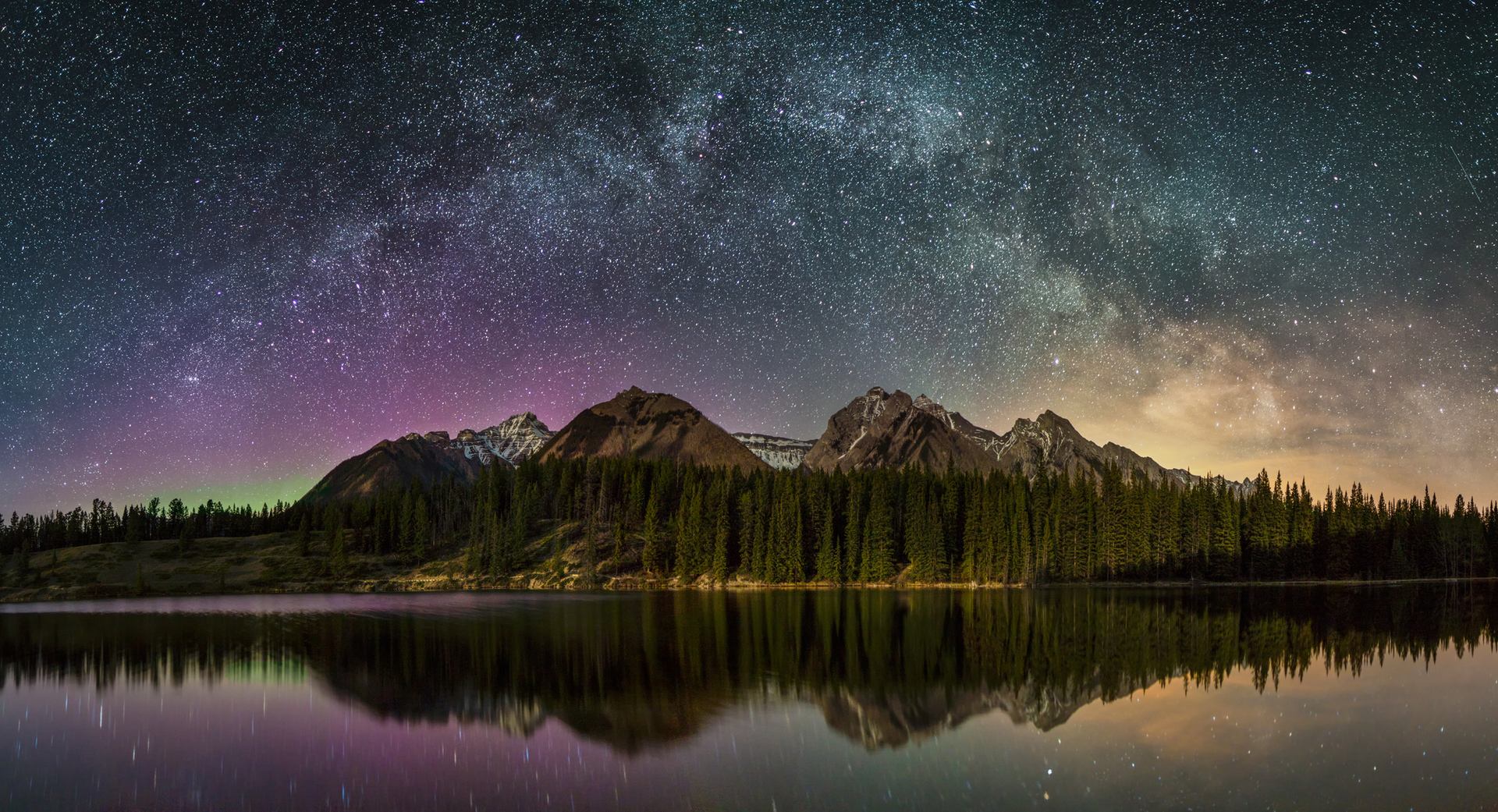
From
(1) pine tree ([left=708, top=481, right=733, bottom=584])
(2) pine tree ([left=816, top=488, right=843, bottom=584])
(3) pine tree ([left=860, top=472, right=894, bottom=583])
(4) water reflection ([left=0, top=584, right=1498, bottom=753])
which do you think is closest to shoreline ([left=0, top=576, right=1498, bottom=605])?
(2) pine tree ([left=816, top=488, right=843, bottom=584])

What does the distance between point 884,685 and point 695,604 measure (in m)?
53.7

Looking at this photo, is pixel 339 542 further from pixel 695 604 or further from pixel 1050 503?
pixel 1050 503

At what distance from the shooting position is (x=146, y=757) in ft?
84.2

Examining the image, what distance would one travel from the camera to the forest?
131250mm

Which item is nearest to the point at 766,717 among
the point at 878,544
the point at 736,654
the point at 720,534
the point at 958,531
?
the point at 736,654

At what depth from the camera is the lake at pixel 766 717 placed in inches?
829

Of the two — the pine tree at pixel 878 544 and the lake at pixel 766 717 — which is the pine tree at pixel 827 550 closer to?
the pine tree at pixel 878 544

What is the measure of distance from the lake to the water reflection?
0.26m

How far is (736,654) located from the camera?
45500 mm

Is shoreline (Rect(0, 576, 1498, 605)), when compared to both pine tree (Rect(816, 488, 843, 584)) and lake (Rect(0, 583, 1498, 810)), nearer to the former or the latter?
pine tree (Rect(816, 488, 843, 584))

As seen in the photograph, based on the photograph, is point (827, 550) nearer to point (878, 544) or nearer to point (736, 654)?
point (878, 544)

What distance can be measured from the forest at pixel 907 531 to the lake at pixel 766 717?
69555 mm

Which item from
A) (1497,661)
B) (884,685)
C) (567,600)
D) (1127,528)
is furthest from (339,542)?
(1497,661)

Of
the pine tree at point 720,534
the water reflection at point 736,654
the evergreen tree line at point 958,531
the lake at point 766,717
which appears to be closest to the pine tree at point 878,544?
the evergreen tree line at point 958,531
